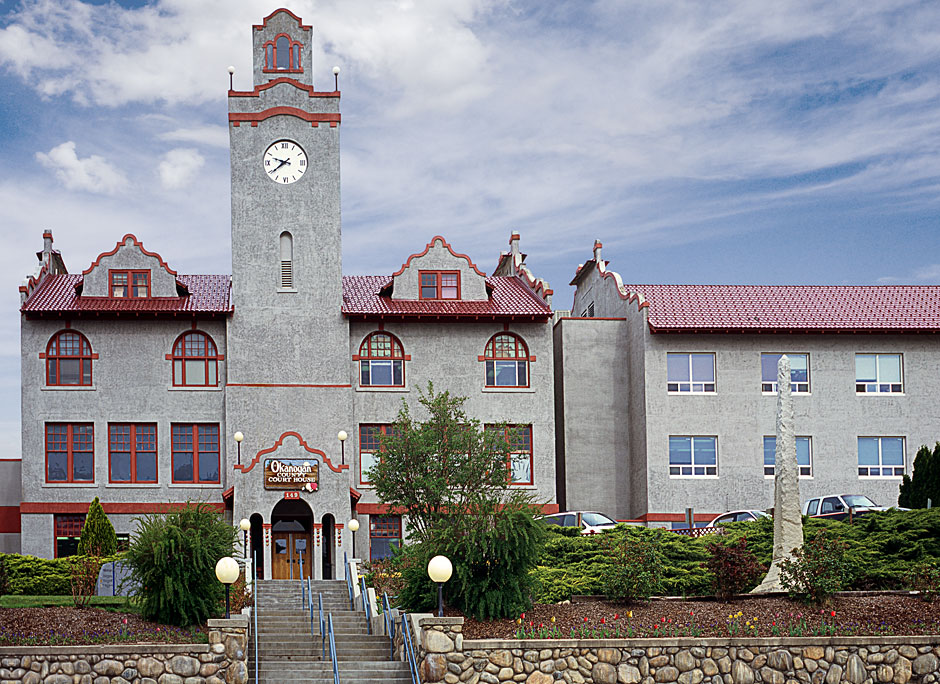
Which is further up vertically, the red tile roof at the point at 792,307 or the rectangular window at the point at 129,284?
the rectangular window at the point at 129,284

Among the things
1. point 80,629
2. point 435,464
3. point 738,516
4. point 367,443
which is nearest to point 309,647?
point 80,629

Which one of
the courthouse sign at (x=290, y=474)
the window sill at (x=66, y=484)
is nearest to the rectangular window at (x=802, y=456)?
the courthouse sign at (x=290, y=474)

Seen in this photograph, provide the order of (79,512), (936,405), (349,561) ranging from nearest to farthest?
(349,561) < (79,512) < (936,405)

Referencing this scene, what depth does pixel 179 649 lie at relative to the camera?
25.1 metres

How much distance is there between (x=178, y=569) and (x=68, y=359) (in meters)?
16.9

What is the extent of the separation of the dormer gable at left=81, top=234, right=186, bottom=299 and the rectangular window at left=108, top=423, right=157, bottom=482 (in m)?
4.36

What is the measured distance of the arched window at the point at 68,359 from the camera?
42.3 m

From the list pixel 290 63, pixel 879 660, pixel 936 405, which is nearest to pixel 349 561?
pixel 879 660

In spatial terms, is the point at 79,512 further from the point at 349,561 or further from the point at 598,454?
the point at 598,454

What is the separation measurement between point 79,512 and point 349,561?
443 inches

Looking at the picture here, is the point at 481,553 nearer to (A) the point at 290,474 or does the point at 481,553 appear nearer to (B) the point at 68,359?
(A) the point at 290,474

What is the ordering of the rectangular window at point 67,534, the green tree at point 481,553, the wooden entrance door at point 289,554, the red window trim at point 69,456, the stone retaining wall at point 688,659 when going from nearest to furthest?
the stone retaining wall at point 688,659
the green tree at point 481,553
the wooden entrance door at point 289,554
the rectangular window at point 67,534
the red window trim at point 69,456

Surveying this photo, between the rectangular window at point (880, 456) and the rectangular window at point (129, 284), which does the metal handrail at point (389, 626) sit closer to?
the rectangular window at point (129, 284)

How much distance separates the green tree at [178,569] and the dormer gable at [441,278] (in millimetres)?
17162
